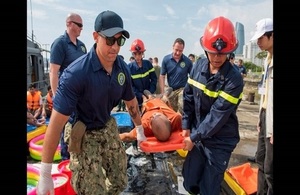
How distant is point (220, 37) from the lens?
93.7 inches

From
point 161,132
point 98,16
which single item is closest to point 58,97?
point 98,16

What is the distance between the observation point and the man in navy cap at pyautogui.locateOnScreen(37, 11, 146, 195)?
1.91 meters

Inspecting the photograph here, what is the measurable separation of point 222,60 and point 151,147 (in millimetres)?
1297

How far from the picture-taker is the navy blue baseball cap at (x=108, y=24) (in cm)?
202

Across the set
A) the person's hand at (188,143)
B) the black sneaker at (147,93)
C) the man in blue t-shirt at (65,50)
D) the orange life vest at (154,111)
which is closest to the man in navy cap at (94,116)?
the person's hand at (188,143)

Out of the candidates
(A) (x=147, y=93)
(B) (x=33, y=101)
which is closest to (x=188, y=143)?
(A) (x=147, y=93)

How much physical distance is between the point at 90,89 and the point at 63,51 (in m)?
1.69

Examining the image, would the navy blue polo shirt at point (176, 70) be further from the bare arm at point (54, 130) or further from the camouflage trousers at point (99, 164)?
the bare arm at point (54, 130)

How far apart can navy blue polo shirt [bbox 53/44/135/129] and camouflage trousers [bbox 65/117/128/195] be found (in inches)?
4.5

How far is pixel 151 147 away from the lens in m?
3.08

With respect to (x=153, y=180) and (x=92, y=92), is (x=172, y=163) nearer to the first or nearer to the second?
(x=153, y=180)

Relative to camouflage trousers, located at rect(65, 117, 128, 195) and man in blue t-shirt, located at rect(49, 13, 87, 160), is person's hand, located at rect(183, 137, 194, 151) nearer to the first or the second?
camouflage trousers, located at rect(65, 117, 128, 195)

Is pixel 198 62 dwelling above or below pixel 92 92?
above
